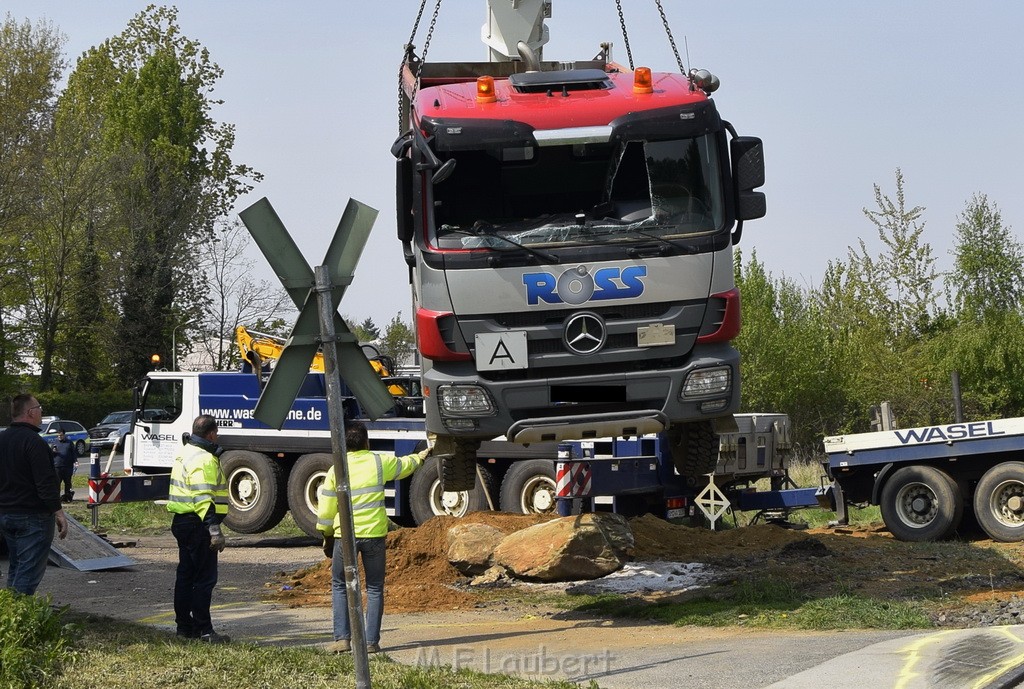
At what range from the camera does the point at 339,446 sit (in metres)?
6.48

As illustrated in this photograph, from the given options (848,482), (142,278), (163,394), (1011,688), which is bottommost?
(1011,688)

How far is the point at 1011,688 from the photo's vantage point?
710 cm

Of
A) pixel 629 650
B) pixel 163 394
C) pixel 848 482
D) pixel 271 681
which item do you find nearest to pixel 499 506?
pixel 848 482

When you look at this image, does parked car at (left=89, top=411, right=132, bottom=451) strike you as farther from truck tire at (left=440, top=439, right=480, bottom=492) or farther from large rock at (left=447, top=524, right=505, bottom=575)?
truck tire at (left=440, top=439, right=480, bottom=492)

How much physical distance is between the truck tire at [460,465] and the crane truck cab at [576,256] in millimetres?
854

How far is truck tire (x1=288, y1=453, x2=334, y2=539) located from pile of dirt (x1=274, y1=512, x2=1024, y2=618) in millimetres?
Answer: 4508

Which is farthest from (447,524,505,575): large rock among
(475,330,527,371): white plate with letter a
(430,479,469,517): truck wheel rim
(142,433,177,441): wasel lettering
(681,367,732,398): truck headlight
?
(142,433,177,441): wasel lettering

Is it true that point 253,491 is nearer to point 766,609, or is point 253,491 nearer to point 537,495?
point 537,495

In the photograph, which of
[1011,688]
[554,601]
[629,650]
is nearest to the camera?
[1011,688]

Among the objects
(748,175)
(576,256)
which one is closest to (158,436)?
(576,256)

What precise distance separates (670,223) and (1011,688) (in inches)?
163

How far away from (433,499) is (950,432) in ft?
23.4

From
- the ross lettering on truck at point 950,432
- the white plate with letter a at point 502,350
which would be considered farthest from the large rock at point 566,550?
the ross lettering on truck at point 950,432

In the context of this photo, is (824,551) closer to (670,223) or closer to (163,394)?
(670,223)
